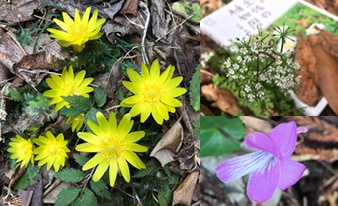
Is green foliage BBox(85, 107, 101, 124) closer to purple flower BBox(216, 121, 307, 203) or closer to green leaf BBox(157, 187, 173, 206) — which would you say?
green leaf BBox(157, 187, 173, 206)

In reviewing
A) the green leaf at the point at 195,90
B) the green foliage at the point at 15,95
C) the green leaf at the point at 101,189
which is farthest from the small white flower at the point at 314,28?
the green foliage at the point at 15,95

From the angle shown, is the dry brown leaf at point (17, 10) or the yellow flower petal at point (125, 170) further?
the dry brown leaf at point (17, 10)

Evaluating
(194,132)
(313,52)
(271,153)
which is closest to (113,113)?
(194,132)

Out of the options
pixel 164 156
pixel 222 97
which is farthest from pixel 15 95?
pixel 222 97

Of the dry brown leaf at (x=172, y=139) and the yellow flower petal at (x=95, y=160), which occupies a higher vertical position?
the dry brown leaf at (x=172, y=139)

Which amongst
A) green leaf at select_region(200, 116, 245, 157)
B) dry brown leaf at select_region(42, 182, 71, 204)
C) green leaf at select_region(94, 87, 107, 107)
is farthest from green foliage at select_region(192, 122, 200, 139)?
dry brown leaf at select_region(42, 182, 71, 204)

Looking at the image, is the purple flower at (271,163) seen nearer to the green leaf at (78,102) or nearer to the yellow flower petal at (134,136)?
Result: the yellow flower petal at (134,136)
